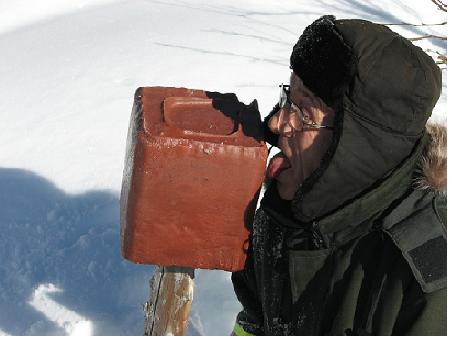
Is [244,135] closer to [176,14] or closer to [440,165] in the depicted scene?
[440,165]

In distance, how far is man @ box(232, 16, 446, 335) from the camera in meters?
1.47

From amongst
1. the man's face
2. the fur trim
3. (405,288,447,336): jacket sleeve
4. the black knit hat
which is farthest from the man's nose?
(405,288,447,336): jacket sleeve

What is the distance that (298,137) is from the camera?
65.3 inches

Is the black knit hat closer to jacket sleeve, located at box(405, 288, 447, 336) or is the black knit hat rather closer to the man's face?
the man's face

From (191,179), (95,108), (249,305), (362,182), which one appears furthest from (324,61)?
(95,108)

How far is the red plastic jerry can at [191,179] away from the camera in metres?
1.59

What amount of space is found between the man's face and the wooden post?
0.48 m

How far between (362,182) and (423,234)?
193 millimetres

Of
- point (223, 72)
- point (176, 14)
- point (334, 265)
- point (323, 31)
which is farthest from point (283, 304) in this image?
point (176, 14)

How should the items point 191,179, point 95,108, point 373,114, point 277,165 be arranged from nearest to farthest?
point 373,114
point 191,179
point 277,165
point 95,108

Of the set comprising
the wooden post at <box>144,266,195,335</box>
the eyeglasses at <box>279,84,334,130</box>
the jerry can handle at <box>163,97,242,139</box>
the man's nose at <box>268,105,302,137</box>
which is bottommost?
the wooden post at <box>144,266,195,335</box>

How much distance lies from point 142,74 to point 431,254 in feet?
11.0

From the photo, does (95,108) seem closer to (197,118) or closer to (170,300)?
(170,300)

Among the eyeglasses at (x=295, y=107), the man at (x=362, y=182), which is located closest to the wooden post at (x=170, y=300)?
the man at (x=362, y=182)
